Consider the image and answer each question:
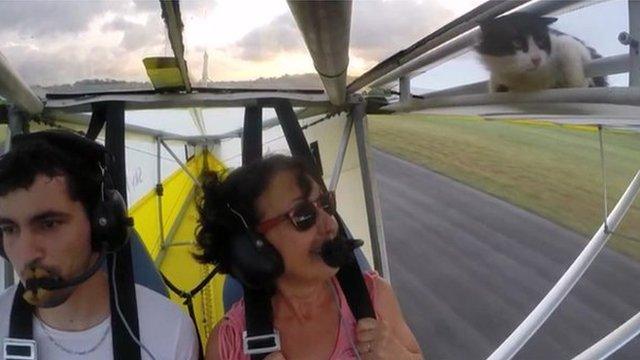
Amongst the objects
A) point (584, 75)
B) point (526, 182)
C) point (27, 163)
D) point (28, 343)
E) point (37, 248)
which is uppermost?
point (584, 75)

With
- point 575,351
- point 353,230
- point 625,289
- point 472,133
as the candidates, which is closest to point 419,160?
point 472,133

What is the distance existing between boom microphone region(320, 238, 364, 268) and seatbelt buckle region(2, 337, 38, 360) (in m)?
0.51

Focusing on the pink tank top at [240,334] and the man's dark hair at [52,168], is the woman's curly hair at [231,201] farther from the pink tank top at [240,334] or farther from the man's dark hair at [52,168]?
the man's dark hair at [52,168]

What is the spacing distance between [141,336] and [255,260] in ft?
0.77

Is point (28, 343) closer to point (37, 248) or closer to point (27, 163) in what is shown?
point (37, 248)

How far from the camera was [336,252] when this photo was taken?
39.8 inches

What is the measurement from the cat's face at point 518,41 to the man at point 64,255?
733 mm

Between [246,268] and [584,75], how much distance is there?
0.67m

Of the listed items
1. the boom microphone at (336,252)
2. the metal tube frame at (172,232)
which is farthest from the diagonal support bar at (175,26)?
the metal tube frame at (172,232)

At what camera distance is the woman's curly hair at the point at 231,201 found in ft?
3.58

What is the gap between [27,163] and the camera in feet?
3.11

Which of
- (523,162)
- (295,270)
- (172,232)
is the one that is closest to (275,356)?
(295,270)

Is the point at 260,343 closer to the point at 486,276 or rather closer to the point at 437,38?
the point at 437,38

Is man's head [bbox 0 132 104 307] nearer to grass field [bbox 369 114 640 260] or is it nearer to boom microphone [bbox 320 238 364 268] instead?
boom microphone [bbox 320 238 364 268]
